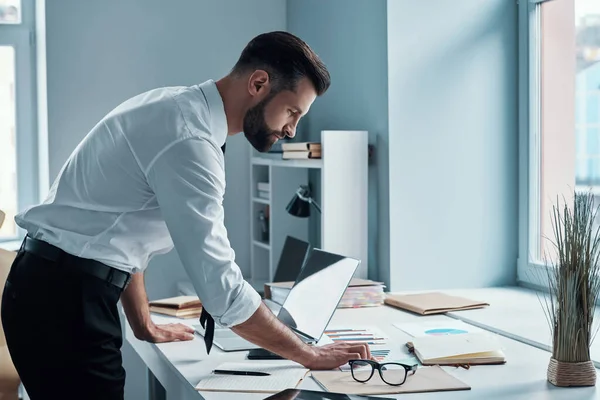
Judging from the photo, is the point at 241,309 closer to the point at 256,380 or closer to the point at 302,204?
the point at 256,380

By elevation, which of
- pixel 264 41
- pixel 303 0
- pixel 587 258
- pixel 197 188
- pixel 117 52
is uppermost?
pixel 303 0

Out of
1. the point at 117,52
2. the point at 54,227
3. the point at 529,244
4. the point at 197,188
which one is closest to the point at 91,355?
the point at 54,227

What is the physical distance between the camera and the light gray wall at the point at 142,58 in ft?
11.6

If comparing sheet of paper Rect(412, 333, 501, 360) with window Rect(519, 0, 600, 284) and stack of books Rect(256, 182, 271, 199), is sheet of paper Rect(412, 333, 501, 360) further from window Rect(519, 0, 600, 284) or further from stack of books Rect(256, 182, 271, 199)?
stack of books Rect(256, 182, 271, 199)

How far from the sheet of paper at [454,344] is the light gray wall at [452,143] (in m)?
0.92

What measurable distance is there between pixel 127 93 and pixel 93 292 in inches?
80.7

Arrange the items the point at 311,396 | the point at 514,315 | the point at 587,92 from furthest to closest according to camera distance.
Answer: the point at 587,92 < the point at 514,315 < the point at 311,396

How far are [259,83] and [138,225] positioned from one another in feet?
1.37

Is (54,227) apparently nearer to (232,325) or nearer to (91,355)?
(91,355)

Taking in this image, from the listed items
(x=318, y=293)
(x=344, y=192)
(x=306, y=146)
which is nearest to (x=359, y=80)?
(x=306, y=146)

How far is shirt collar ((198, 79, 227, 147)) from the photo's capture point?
179 cm

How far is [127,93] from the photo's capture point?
3.63 m

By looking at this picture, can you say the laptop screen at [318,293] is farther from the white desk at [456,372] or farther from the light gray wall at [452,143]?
the light gray wall at [452,143]

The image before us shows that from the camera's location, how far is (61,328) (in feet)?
5.67
